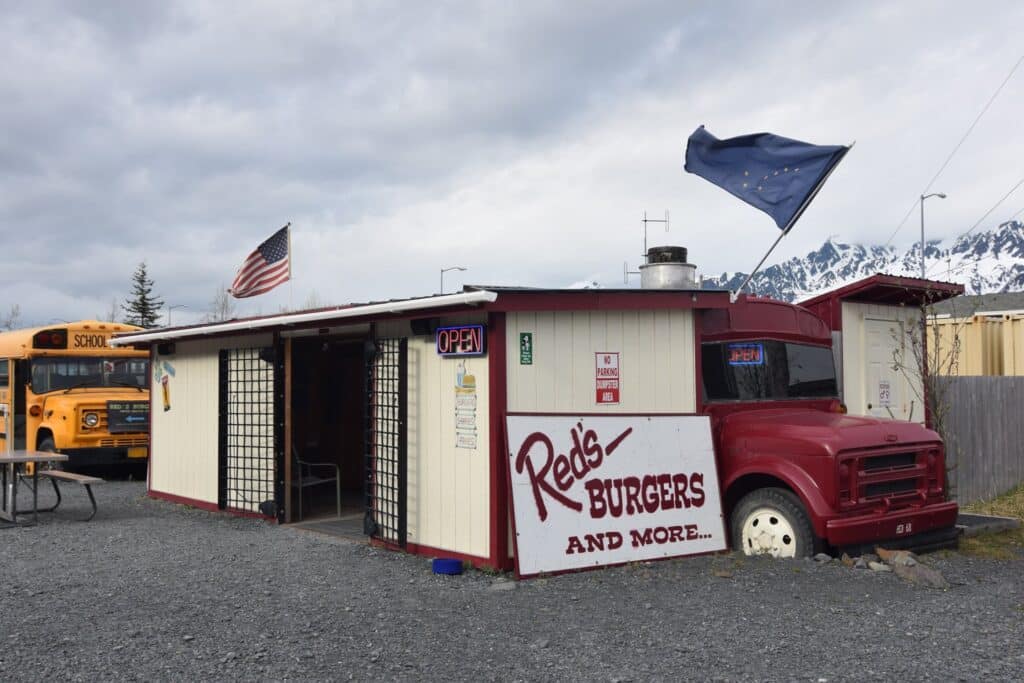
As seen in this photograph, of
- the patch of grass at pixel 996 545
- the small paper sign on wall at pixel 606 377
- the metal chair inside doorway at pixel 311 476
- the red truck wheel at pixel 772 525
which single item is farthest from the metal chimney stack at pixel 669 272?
the metal chair inside doorway at pixel 311 476

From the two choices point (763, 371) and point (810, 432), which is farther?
point (763, 371)

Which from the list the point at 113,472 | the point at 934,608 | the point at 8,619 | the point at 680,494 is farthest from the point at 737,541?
the point at 113,472

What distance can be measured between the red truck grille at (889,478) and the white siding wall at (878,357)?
5.65ft

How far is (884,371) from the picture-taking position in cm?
1014

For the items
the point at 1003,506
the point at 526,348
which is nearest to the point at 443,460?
the point at 526,348

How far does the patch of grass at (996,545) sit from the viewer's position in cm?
817

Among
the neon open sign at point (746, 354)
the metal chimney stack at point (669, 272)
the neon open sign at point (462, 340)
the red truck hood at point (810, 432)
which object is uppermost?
the metal chimney stack at point (669, 272)

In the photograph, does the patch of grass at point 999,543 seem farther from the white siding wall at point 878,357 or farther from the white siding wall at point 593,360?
the white siding wall at point 593,360

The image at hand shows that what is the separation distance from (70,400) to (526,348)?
963cm

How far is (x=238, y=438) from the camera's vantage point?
11.0 metres

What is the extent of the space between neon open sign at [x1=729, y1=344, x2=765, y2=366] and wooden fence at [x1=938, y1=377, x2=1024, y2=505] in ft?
11.8

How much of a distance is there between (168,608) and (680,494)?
13.3ft

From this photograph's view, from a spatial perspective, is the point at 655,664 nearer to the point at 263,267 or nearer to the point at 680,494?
the point at 680,494

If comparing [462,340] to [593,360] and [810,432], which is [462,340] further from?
[810,432]
